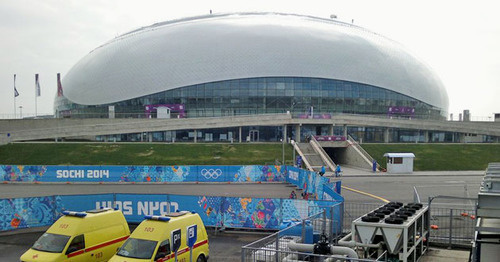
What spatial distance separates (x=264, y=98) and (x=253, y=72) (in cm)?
464

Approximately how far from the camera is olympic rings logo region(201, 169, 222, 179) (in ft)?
114

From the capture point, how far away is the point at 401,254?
1007 centimetres

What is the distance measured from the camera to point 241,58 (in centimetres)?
7150

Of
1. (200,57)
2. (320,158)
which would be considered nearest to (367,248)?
(320,158)

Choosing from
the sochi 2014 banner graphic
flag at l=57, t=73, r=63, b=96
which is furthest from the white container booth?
flag at l=57, t=73, r=63, b=96

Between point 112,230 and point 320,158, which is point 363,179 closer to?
point 320,158

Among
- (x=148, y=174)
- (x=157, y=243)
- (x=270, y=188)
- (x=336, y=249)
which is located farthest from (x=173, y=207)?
(x=148, y=174)

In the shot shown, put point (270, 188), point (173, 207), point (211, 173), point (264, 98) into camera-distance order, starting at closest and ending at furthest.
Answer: point (173, 207)
point (270, 188)
point (211, 173)
point (264, 98)

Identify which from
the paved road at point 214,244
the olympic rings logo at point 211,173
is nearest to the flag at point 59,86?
the olympic rings logo at point 211,173

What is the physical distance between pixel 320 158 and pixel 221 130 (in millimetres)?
21180

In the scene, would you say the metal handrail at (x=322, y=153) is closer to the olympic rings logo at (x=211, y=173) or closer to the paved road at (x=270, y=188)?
the paved road at (x=270, y=188)

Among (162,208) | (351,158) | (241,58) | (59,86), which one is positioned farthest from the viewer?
(59,86)

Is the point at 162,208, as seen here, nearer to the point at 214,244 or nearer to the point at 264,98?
the point at 214,244

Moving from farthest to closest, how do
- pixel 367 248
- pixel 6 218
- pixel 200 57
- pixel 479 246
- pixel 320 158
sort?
pixel 200 57
pixel 320 158
pixel 6 218
pixel 367 248
pixel 479 246
